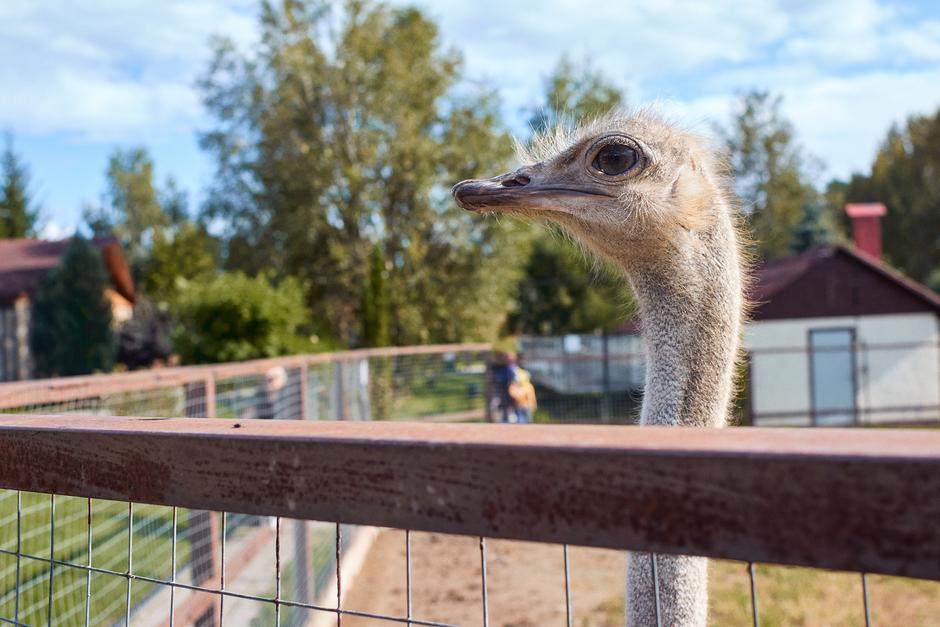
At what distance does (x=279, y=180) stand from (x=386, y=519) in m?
23.1

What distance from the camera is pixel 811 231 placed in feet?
88.6

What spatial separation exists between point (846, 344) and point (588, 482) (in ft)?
58.5

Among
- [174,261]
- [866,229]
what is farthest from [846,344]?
[174,261]

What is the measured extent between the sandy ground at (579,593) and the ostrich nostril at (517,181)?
3592 mm

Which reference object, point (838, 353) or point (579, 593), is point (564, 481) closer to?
point (579, 593)

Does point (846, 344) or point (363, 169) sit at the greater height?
point (363, 169)

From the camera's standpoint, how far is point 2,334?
2216 cm

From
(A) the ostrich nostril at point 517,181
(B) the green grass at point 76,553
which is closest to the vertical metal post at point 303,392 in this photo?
(B) the green grass at point 76,553

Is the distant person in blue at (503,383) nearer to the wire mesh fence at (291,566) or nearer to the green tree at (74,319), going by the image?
the wire mesh fence at (291,566)

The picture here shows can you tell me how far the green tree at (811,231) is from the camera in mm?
26922

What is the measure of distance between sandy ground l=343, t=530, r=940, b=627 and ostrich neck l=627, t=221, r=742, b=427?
368cm

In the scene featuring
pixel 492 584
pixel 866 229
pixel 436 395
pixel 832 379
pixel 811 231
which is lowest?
pixel 492 584

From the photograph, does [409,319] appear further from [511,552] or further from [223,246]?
[511,552]

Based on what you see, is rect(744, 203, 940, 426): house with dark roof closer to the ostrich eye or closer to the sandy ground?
the sandy ground
